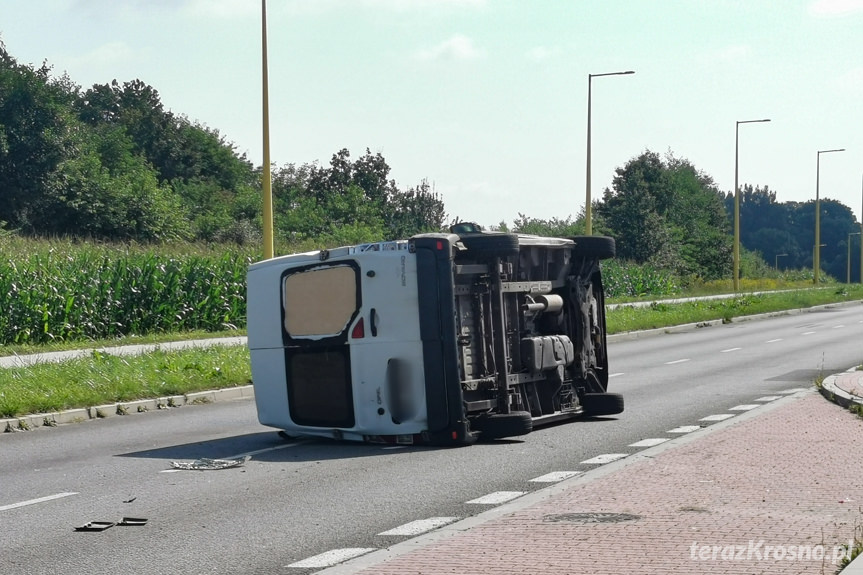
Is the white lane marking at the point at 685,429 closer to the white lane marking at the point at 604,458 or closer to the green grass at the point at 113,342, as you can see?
the white lane marking at the point at 604,458

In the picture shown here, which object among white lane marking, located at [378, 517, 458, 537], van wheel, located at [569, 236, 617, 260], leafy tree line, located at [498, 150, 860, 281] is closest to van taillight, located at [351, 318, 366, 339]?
van wheel, located at [569, 236, 617, 260]

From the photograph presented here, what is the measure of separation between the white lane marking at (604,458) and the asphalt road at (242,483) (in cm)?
A: 14

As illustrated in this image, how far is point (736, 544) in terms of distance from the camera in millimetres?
7086

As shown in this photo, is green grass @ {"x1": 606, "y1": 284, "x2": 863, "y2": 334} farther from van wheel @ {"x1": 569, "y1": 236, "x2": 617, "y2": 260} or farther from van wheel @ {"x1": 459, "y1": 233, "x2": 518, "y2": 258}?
van wheel @ {"x1": 459, "y1": 233, "x2": 518, "y2": 258}

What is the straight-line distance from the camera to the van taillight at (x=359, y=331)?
39.9ft

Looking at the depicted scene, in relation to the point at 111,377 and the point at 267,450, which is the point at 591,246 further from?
the point at 111,377

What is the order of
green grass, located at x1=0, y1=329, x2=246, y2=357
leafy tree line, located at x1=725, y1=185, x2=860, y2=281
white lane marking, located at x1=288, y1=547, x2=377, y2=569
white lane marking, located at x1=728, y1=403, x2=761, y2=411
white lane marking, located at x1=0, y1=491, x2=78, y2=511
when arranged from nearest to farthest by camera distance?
white lane marking, located at x1=288, y1=547, x2=377, y2=569
white lane marking, located at x1=0, y1=491, x2=78, y2=511
white lane marking, located at x1=728, y1=403, x2=761, y2=411
green grass, located at x1=0, y1=329, x2=246, y2=357
leafy tree line, located at x1=725, y1=185, x2=860, y2=281

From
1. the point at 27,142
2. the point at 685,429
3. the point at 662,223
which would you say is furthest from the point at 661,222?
the point at 685,429

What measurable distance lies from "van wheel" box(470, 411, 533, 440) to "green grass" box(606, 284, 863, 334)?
74.2 feet

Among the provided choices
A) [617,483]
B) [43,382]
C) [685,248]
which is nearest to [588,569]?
[617,483]

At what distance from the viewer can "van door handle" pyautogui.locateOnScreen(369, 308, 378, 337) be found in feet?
39.6

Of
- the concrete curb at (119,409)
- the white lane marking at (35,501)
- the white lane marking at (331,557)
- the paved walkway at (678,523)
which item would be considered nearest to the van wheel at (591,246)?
the paved walkway at (678,523)

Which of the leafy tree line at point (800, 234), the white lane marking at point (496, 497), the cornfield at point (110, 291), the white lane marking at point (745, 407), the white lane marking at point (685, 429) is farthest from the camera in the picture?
the leafy tree line at point (800, 234)

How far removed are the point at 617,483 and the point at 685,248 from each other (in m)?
82.1
